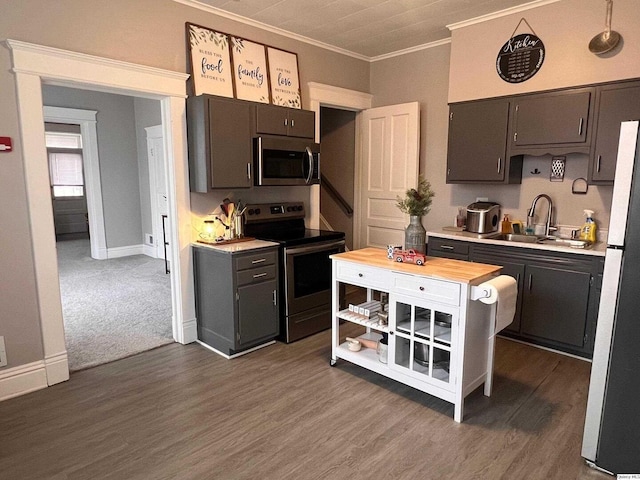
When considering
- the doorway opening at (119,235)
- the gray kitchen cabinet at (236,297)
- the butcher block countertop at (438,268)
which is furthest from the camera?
the doorway opening at (119,235)

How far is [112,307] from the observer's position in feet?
14.6

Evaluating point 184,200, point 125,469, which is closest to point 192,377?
point 125,469

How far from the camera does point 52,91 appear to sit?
6059mm

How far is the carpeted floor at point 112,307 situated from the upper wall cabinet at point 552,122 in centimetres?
356

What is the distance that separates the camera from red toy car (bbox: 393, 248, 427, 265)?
103 inches

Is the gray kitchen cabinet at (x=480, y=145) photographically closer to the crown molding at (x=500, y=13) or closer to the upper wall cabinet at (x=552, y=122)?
the upper wall cabinet at (x=552, y=122)

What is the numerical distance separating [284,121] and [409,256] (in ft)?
5.94

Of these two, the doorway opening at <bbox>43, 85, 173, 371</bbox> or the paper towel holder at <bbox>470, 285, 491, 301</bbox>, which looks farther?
the doorway opening at <bbox>43, 85, 173, 371</bbox>

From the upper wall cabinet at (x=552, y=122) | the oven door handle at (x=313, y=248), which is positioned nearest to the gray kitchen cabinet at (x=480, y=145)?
the upper wall cabinet at (x=552, y=122)

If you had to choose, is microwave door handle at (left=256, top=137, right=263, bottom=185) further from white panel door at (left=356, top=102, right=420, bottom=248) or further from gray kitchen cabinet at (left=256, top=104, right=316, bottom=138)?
white panel door at (left=356, top=102, right=420, bottom=248)

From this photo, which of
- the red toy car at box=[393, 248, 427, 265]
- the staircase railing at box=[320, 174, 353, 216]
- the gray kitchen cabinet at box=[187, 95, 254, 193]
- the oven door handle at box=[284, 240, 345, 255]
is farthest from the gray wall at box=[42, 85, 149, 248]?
the red toy car at box=[393, 248, 427, 265]

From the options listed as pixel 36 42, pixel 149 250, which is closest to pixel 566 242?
pixel 36 42

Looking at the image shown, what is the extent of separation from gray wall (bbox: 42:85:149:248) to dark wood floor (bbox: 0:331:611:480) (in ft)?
14.4

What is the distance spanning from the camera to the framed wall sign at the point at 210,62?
335cm
